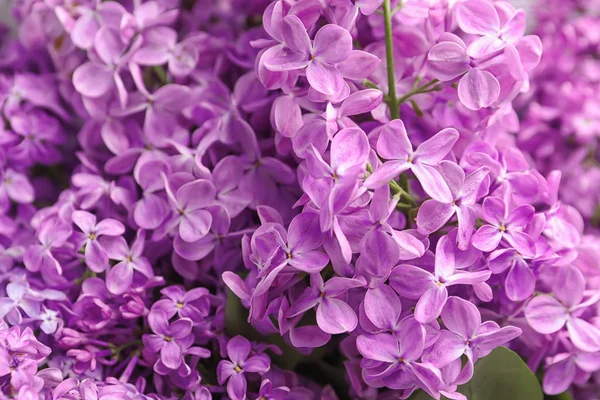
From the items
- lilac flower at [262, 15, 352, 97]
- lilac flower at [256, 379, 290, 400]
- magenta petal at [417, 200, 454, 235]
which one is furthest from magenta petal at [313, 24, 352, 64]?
lilac flower at [256, 379, 290, 400]

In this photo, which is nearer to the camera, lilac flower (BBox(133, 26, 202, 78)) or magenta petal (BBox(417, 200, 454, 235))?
magenta petal (BBox(417, 200, 454, 235))

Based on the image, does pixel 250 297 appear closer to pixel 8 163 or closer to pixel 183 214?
pixel 183 214

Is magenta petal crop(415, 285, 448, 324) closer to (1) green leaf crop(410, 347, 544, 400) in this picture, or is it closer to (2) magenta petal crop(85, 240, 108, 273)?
(1) green leaf crop(410, 347, 544, 400)

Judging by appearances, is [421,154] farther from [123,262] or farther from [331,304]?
[123,262]

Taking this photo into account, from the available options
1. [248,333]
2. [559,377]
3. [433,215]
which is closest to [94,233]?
[248,333]

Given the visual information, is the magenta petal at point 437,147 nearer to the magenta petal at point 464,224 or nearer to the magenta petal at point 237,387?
the magenta petal at point 464,224

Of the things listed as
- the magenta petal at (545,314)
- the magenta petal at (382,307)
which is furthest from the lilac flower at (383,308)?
the magenta petal at (545,314)
